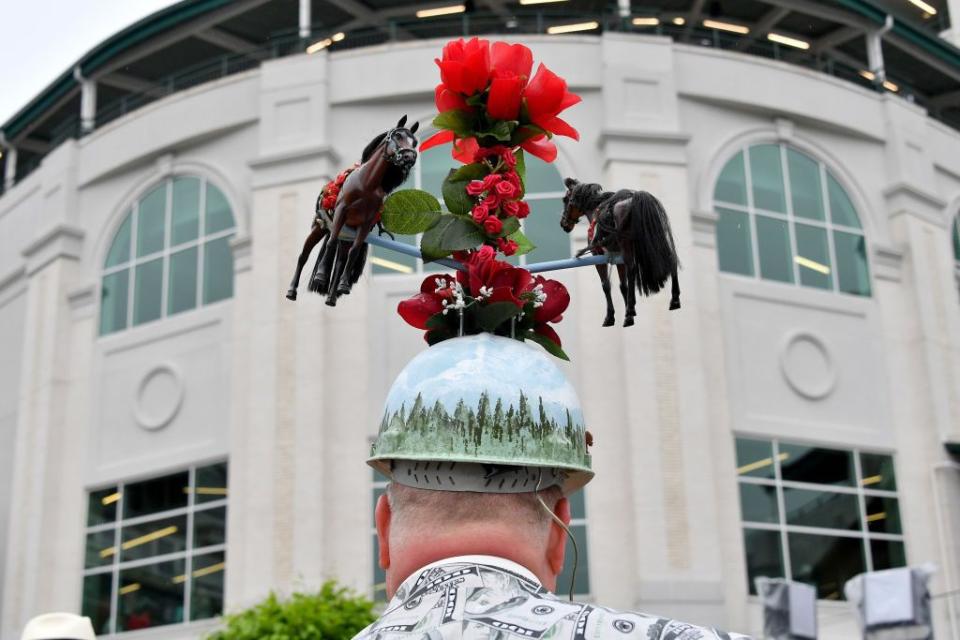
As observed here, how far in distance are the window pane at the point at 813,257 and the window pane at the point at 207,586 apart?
12.4 meters

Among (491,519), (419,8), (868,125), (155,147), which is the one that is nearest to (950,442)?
(868,125)

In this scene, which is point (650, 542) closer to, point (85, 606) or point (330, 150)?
point (330, 150)

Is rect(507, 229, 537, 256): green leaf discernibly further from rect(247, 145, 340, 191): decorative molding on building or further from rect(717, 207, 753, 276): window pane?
rect(717, 207, 753, 276): window pane

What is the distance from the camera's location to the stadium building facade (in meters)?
25.3

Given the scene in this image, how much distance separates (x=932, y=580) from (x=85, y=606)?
1614 cm

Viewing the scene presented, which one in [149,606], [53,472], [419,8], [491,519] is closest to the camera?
[491,519]

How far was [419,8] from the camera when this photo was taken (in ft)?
105

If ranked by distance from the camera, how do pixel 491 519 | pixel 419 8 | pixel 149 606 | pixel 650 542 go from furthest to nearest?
pixel 419 8 < pixel 149 606 < pixel 650 542 < pixel 491 519

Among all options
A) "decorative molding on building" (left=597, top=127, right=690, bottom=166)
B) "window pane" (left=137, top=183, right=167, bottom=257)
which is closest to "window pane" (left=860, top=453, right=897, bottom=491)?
"decorative molding on building" (left=597, top=127, right=690, bottom=166)

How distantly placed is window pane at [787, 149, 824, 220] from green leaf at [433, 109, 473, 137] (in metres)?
25.5

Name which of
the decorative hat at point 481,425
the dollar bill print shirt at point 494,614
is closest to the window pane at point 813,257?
the decorative hat at point 481,425

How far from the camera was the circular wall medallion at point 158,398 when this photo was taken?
27750 millimetres

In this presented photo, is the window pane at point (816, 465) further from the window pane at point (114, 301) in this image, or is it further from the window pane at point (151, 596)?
the window pane at point (114, 301)

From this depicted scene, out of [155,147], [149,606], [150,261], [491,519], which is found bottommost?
[491,519]
